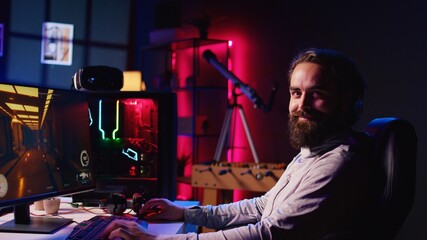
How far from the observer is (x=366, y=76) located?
404cm

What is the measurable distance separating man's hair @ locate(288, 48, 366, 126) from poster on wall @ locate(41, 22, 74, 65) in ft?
15.2

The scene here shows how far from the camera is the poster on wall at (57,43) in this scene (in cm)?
575

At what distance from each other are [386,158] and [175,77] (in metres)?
4.09

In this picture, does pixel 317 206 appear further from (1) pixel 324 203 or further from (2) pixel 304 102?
(2) pixel 304 102

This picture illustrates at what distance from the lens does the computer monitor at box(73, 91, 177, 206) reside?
2.25 metres

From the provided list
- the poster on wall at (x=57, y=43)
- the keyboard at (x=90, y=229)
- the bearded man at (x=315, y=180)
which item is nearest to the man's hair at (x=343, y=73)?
the bearded man at (x=315, y=180)

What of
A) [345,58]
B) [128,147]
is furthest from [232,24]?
[345,58]

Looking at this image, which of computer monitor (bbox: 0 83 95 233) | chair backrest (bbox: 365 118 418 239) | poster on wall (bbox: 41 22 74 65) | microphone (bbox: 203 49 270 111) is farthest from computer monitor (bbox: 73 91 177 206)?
poster on wall (bbox: 41 22 74 65)

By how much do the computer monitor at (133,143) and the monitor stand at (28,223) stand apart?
1.32ft

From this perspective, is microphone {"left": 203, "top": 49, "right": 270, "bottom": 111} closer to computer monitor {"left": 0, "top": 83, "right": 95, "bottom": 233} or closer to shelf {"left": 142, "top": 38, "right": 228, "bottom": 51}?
A: shelf {"left": 142, "top": 38, "right": 228, "bottom": 51}

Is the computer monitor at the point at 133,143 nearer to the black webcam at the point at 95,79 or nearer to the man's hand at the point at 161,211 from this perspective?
the black webcam at the point at 95,79

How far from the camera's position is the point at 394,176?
4.69ft

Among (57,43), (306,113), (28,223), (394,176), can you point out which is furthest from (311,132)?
(57,43)

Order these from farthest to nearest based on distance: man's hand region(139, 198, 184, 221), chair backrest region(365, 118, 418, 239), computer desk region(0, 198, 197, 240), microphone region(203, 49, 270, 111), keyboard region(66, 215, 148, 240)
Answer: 1. microphone region(203, 49, 270, 111)
2. man's hand region(139, 198, 184, 221)
3. computer desk region(0, 198, 197, 240)
4. keyboard region(66, 215, 148, 240)
5. chair backrest region(365, 118, 418, 239)
